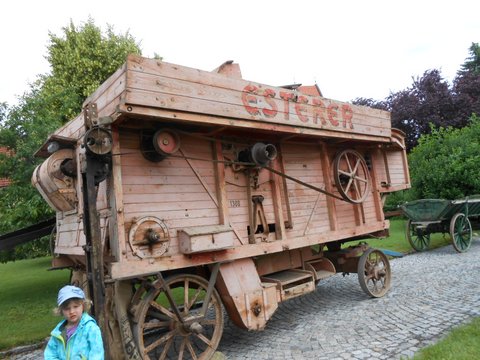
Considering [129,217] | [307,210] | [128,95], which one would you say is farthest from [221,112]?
[307,210]

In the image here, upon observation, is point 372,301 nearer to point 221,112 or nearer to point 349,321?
point 349,321

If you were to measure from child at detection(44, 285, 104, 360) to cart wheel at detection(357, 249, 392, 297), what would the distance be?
5.14 metres

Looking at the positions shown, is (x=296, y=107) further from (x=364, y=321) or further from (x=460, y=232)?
(x=460, y=232)

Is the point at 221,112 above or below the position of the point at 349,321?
above

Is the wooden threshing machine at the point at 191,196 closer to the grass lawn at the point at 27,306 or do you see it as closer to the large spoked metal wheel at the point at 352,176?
the large spoked metal wheel at the point at 352,176

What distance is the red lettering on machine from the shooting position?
4.91m

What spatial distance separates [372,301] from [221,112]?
4.52m

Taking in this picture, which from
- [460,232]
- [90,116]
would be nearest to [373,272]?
[90,116]

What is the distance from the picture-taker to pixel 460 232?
36.9ft

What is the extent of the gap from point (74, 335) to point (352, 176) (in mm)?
5194

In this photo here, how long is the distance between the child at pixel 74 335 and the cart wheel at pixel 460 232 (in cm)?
1091

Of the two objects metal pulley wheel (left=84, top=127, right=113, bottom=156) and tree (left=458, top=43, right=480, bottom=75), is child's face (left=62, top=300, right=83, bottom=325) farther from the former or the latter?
tree (left=458, top=43, right=480, bottom=75)

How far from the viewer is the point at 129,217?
13.8 ft

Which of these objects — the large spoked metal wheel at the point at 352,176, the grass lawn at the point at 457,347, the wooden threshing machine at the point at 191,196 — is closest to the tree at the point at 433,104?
the large spoked metal wheel at the point at 352,176
